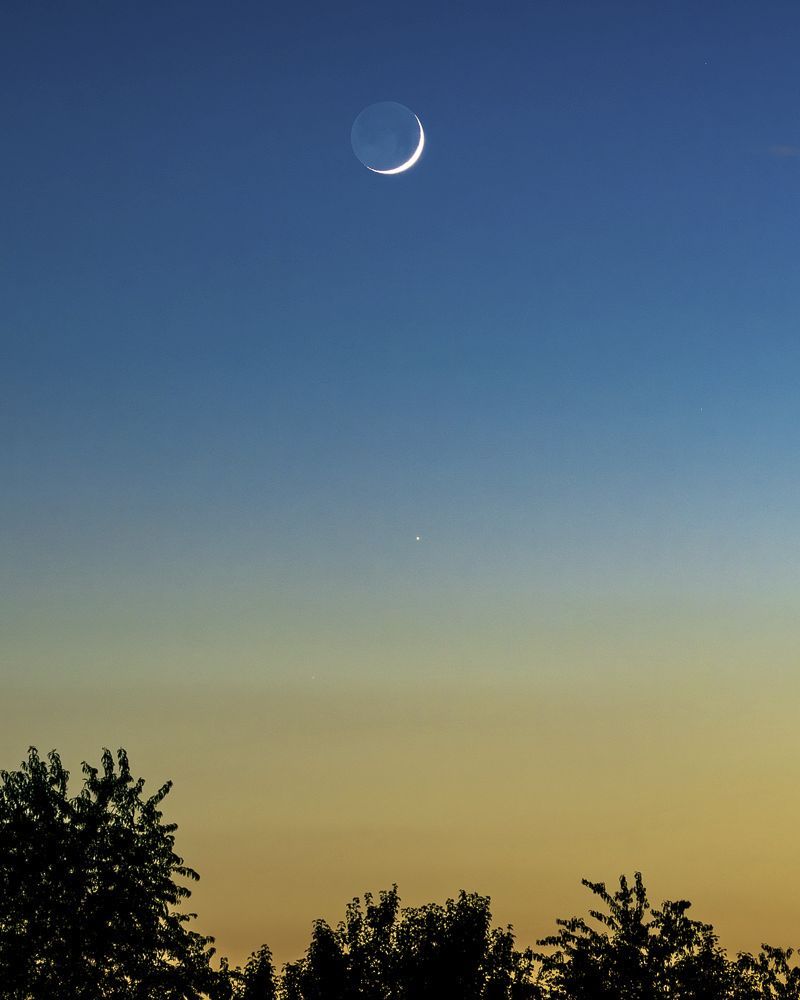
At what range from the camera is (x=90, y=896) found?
3650cm

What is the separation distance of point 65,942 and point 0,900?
298 cm

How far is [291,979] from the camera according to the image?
54656 millimetres

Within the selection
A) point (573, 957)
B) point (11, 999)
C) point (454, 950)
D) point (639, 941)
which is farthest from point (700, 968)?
point (11, 999)

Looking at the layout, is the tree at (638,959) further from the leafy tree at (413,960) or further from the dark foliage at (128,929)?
the leafy tree at (413,960)

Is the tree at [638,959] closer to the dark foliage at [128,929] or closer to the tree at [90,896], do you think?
the dark foliage at [128,929]

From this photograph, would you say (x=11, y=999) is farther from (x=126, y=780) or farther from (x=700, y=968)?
(x=700, y=968)

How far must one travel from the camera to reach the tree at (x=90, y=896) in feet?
116

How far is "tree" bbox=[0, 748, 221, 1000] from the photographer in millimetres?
35250

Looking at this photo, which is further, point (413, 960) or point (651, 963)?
point (413, 960)

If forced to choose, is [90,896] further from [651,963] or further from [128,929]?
[651,963]

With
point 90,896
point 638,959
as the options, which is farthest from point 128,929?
point 638,959

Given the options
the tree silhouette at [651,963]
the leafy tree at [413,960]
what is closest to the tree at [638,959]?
the tree silhouette at [651,963]

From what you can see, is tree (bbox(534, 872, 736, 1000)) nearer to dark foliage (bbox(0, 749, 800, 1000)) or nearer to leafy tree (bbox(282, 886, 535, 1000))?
dark foliage (bbox(0, 749, 800, 1000))

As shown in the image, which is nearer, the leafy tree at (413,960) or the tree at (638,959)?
the tree at (638,959)
